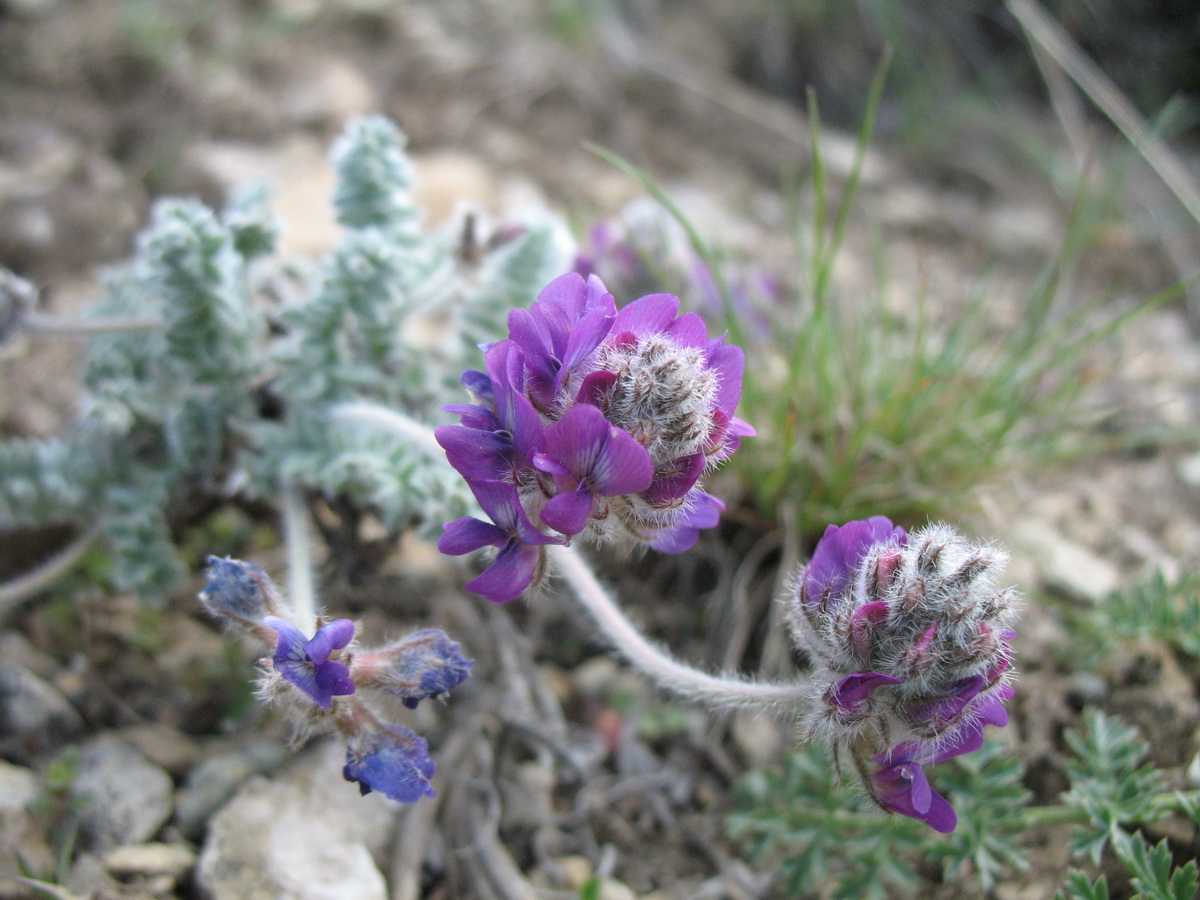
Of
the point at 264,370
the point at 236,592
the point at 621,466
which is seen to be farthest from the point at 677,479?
the point at 264,370

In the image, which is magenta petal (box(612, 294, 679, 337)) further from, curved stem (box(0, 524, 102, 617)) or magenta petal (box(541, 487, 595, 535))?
curved stem (box(0, 524, 102, 617))

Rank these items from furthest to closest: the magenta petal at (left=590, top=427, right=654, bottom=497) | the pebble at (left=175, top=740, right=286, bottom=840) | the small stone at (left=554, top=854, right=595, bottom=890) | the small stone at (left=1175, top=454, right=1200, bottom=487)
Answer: the small stone at (left=1175, top=454, right=1200, bottom=487)
the small stone at (left=554, top=854, right=595, bottom=890)
the pebble at (left=175, top=740, right=286, bottom=840)
the magenta petal at (left=590, top=427, right=654, bottom=497)

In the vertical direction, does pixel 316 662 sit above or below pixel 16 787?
above

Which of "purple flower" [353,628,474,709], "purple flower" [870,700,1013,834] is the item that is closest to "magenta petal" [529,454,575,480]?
"purple flower" [353,628,474,709]

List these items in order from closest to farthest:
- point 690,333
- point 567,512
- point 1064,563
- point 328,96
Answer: point 567,512, point 690,333, point 1064,563, point 328,96

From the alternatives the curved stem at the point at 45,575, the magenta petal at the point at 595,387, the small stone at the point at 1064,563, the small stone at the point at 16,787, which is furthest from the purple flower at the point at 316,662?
the small stone at the point at 1064,563

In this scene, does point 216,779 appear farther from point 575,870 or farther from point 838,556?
point 838,556
